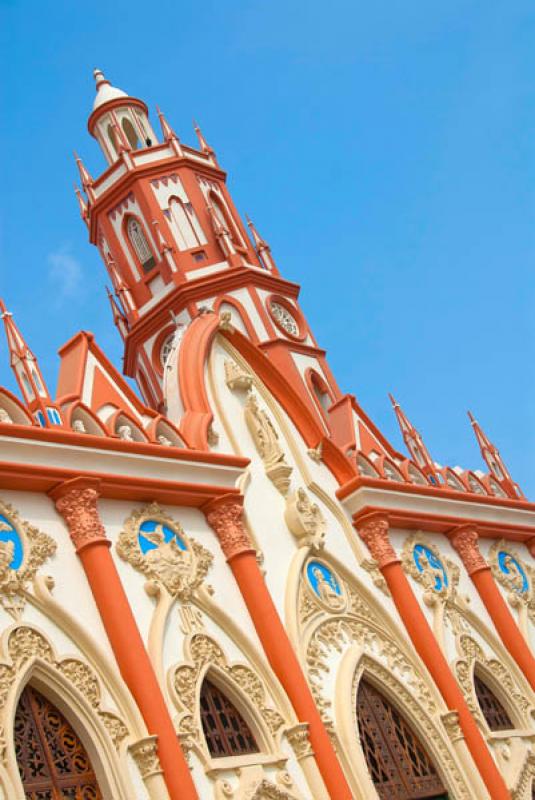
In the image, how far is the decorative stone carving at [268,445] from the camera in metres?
17.4

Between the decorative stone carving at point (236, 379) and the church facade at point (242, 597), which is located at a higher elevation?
the decorative stone carving at point (236, 379)

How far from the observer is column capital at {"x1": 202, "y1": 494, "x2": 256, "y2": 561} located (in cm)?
1558

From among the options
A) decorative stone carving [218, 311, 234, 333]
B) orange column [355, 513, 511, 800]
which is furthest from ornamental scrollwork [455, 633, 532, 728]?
decorative stone carving [218, 311, 234, 333]

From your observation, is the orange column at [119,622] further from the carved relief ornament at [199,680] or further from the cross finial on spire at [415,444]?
the cross finial on spire at [415,444]

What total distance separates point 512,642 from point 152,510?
25.9ft

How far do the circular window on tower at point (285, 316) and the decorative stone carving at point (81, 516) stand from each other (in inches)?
453

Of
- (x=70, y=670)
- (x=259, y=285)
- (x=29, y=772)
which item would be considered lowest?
(x=29, y=772)

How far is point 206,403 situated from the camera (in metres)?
17.3

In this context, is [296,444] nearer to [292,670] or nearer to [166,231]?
[292,670]

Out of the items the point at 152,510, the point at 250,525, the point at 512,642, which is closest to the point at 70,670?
the point at 152,510

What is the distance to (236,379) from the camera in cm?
1812

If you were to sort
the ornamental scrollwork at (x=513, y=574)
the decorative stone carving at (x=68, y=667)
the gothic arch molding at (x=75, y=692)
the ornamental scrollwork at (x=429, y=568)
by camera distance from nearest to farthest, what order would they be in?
the gothic arch molding at (x=75, y=692) → the decorative stone carving at (x=68, y=667) → the ornamental scrollwork at (x=429, y=568) → the ornamental scrollwork at (x=513, y=574)

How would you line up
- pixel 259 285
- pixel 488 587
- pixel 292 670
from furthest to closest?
pixel 259 285 → pixel 488 587 → pixel 292 670

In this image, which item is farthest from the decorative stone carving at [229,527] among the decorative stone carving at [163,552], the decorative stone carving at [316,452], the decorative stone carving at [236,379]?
the decorative stone carving at [316,452]
